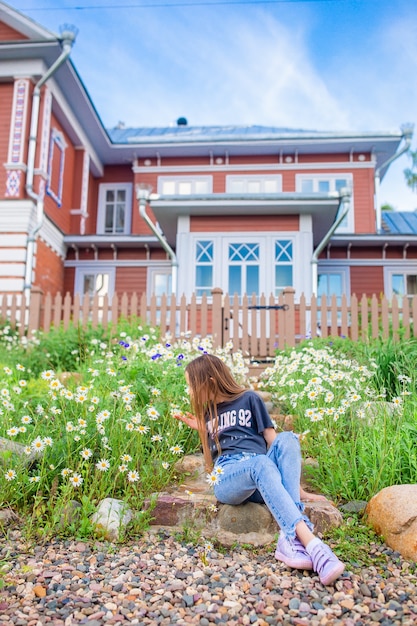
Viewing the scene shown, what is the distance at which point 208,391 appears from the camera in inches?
117

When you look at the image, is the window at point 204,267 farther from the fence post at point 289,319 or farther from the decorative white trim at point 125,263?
the fence post at point 289,319

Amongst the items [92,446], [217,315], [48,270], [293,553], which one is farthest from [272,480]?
[48,270]

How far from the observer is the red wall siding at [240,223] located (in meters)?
11.2

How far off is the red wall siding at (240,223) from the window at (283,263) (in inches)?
15.2

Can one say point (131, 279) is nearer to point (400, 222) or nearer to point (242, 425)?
point (400, 222)

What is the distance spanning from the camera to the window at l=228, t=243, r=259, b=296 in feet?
36.7

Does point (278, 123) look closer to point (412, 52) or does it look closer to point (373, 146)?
point (373, 146)

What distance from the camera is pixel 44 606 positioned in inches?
80.5

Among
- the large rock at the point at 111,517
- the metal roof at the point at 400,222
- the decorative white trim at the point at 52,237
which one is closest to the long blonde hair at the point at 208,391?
the large rock at the point at 111,517

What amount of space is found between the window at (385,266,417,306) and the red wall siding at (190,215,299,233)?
4200 mm

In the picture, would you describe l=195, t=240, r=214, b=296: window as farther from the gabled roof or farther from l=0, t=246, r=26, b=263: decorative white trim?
the gabled roof

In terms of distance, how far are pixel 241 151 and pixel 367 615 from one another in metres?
14.1

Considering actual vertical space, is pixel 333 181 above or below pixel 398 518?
above

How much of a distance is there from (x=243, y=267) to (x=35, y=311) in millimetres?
4568
